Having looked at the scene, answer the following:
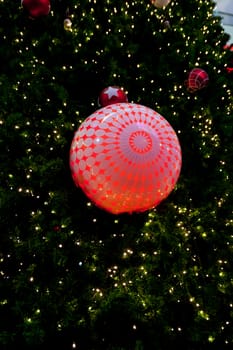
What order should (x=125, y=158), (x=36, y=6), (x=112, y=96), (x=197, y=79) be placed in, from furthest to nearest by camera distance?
(x=197, y=79) → (x=36, y=6) → (x=112, y=96) → (x=125, y=158)

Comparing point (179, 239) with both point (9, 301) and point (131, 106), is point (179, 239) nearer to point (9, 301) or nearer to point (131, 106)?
point (131, 106)

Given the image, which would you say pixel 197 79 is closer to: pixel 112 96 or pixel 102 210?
pixel 112 96

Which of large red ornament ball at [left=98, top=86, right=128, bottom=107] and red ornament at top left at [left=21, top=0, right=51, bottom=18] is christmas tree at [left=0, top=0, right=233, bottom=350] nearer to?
red ornament at top left at [left=21, top=0, right=51, bottom=18]

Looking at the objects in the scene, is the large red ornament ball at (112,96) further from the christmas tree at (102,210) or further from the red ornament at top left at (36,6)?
the red ornament at top left at (36,6)

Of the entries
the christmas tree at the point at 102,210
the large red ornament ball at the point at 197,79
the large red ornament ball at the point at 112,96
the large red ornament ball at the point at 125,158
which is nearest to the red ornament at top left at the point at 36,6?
the christmas tree at the point at 102,210

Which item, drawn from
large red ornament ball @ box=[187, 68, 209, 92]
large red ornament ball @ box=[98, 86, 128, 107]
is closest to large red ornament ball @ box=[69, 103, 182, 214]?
large red ornament ball @ box=[98, 86, 128, 107]

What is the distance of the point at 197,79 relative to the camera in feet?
9.52

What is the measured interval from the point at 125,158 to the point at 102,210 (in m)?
0.74

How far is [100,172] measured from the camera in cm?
175

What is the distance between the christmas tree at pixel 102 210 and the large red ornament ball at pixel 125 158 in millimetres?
504

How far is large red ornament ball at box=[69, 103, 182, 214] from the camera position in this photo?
1747 millimetres

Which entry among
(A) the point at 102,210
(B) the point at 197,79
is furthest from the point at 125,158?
(B) the point at 197,79

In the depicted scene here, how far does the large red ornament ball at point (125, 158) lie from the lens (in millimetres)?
1747

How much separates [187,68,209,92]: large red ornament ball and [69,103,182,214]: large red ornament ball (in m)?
1.24
